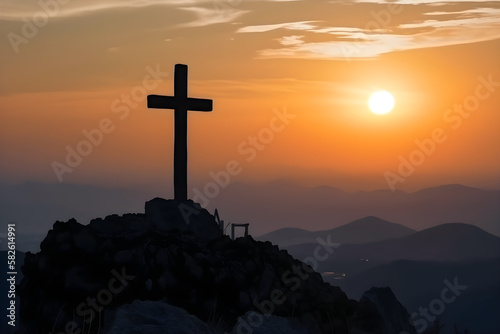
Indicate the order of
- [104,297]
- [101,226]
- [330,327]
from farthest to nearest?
[101,226] < [330,327] < [104,297]

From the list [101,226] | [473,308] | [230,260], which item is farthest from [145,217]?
[473,308]

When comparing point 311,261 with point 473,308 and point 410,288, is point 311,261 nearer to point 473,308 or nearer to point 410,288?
point 473,308

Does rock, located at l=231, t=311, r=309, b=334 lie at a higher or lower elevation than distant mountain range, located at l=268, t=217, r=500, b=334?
higher

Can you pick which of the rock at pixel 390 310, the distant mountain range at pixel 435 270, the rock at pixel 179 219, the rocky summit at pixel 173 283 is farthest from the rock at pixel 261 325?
the distant mountain range at pixel 435 270

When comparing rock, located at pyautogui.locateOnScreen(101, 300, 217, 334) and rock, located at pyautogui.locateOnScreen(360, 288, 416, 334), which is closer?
rock, located at pyautogui.locateOnScreen(101, 300, 217, 334)

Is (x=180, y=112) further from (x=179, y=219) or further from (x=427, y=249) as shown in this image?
(x=427, y=249)

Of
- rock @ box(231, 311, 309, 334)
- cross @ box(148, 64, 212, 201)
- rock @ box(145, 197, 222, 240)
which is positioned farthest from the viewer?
cross @ box(148, 64, 212, 201)

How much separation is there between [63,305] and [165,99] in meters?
5.75

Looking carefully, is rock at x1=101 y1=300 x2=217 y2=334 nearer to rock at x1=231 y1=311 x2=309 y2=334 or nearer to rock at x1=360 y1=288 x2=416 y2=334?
rock at x1=231 y1=311 x2=309 y2=334

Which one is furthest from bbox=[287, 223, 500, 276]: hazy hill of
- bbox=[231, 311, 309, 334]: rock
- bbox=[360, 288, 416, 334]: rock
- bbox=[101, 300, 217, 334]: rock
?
bbox=[101, 300, 217, 334]: rock

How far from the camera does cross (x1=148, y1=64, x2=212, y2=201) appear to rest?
68.1ft

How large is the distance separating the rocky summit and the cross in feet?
4.07

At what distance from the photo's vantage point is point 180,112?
21.1 meters

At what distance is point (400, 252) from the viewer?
19175 centimetres
